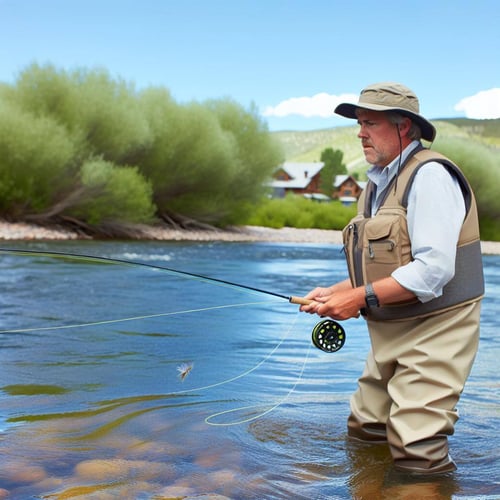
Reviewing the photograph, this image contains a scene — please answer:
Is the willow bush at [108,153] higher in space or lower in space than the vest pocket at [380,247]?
higher

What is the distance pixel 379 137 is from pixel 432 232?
1.52 feet

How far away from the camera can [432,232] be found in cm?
290

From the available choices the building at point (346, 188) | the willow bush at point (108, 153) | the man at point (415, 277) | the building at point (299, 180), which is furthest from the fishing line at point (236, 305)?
the building at point (346, 188)

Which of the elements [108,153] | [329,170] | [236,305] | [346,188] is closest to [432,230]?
[236,305]

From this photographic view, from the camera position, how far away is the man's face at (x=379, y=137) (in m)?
3.15

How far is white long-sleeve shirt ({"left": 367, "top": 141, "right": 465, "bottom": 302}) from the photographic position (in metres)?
2.90

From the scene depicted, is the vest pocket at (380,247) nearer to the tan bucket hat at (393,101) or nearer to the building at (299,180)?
the tan bucket hat at (393,101)

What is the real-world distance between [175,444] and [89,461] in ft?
1.44

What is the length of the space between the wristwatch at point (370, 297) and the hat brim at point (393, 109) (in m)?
0.57

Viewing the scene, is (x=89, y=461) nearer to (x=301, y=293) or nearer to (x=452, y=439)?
(x=452, y=439)

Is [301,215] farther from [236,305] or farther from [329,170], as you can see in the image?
[329,170]

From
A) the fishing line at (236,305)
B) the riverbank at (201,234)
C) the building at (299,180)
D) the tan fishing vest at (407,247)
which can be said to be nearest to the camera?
the tan fishing vest at (407,247)

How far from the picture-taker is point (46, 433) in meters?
3.90

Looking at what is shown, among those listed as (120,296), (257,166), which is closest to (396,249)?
(120,296)
